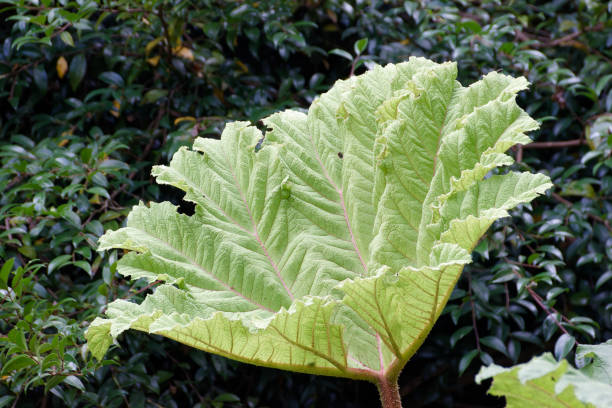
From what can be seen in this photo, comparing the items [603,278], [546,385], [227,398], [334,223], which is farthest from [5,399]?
[603,278]

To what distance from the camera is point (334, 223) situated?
929mm

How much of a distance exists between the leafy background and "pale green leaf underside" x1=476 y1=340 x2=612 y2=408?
2.62 ft

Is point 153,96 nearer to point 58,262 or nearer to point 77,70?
point 77,70

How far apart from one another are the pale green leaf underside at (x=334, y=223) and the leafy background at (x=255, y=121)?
419mm

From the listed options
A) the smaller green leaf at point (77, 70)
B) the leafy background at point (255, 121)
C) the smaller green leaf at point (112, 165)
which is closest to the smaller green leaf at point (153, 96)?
the leafy background at point (255, 121)

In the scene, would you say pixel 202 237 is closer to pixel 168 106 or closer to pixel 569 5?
pixel 168 106

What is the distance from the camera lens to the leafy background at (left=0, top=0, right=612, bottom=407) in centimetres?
140

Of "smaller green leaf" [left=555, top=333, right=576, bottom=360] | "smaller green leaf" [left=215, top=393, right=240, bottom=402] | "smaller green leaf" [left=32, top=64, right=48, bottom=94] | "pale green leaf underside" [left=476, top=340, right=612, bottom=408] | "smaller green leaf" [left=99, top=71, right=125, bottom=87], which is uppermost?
"pale green leaf underside" [left=476, top=340, right=612, bottom=408]

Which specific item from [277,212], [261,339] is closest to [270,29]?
[277,212]

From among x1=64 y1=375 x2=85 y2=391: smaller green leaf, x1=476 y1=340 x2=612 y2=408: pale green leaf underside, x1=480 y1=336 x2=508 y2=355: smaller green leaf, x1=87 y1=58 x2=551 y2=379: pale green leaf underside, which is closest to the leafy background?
x1=480 y1=336 x2=508 y2=355: smaller green leaf

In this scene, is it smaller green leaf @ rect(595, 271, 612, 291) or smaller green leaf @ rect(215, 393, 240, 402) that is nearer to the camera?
smaller green leaf @ rect(215, 393, 240, 402)

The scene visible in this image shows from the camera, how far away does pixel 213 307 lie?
840 millimetres

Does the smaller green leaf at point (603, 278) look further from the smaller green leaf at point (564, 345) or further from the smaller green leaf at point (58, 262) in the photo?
the smaller green leaf at point (58, 262)

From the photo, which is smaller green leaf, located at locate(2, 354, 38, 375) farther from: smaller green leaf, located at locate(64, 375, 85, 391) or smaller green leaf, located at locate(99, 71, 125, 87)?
smaller green leaf, located at locate(99, 71, 125, 87)
